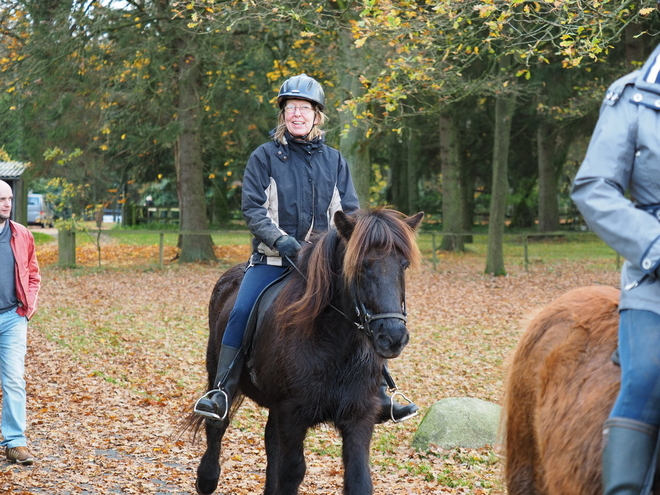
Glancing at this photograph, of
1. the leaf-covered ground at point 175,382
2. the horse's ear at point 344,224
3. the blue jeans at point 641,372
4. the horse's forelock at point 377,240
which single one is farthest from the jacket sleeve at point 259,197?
the blue jeans at point 641,372

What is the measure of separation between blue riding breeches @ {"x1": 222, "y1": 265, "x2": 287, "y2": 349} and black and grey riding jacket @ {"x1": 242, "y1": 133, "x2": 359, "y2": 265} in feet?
0.24

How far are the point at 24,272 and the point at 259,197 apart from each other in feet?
9.38

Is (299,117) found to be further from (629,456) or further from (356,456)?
(629,456)

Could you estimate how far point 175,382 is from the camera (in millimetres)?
10234

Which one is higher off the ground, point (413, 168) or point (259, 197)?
point (413, 168)

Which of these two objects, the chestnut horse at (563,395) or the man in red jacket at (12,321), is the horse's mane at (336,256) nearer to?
the chestnut horse at (563,395)

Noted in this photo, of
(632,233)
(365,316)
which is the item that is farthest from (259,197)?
(632,233)

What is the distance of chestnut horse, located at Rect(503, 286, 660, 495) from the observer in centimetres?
280

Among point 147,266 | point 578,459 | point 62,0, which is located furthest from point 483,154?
point 578,459

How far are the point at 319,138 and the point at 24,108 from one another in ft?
59.5

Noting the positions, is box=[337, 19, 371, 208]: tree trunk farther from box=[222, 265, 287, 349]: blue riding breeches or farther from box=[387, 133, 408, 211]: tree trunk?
box=[387, 133, 408, 211]: tree trunk

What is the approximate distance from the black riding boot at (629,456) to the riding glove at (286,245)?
9.18 ft

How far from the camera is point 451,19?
1080cm

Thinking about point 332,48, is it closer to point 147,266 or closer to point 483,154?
point 147,266
